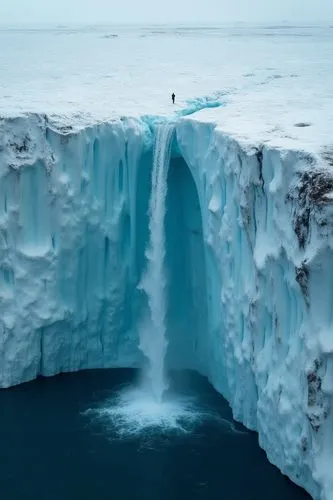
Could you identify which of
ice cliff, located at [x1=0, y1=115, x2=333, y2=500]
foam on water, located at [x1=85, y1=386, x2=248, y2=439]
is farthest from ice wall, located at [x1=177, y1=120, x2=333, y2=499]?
foam on water, located at [x1=85, y1=386, x2=248, y2=439]

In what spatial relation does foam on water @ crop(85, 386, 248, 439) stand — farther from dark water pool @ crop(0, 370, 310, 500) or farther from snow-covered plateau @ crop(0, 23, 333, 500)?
snow-covered plateau @ crop(0, 23, 333, 500)

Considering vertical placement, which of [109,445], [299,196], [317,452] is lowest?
[109,445]

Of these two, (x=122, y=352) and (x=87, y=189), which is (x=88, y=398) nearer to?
(x=122, y=352)

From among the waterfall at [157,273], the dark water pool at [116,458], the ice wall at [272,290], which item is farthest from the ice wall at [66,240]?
the ice wall at [272,290]

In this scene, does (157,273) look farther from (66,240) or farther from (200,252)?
(66,240)

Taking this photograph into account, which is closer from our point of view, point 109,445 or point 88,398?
point 109,445

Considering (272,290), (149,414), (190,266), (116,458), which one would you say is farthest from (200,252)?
(116,458)

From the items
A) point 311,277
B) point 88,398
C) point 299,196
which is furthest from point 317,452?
point 88,398
